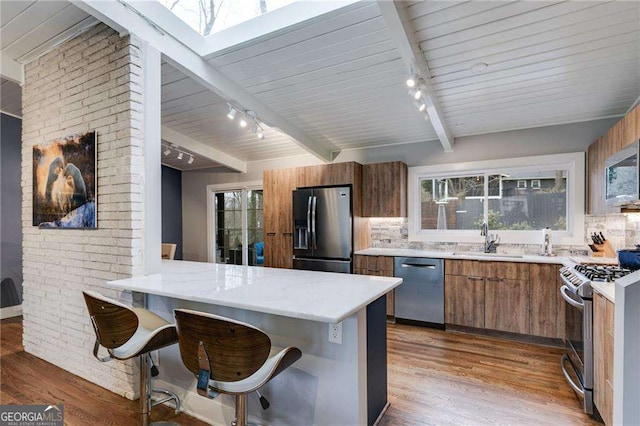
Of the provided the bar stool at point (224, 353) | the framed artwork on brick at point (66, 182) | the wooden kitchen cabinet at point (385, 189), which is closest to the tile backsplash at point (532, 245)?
the wooden kitchen cabinet at point (385, 189)

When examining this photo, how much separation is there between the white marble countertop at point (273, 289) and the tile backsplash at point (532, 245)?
2.36 m

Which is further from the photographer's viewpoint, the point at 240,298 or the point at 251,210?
the point at 251,210

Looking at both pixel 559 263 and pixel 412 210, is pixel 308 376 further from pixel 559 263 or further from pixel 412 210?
pixel 412 210

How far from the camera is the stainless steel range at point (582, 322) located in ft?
7.03

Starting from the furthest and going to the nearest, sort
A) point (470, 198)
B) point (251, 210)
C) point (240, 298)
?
point (251, 210) → point (470, 198) → point (240, 298)

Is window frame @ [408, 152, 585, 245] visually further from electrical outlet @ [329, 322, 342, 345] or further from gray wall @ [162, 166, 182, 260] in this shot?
gray wall @ [162, 166, 182, 260]

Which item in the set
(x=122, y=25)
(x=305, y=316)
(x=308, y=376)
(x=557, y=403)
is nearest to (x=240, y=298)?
(x=305, y=316)

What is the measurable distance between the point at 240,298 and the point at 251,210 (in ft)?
14.2

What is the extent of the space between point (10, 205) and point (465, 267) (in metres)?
6.07

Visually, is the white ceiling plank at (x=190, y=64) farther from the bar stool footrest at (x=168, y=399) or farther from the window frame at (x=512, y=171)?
the bar stool footrest at (x=168, y=399)

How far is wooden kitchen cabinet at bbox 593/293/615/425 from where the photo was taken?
1794 mm

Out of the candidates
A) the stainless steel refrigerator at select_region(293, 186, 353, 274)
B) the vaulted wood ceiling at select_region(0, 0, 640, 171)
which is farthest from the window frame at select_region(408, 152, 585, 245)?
the stainless steel refrigerator at select_region(293, 186, 353, 274)

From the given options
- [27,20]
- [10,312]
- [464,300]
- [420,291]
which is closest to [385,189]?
[420,291]

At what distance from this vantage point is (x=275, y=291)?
6.05 ft
